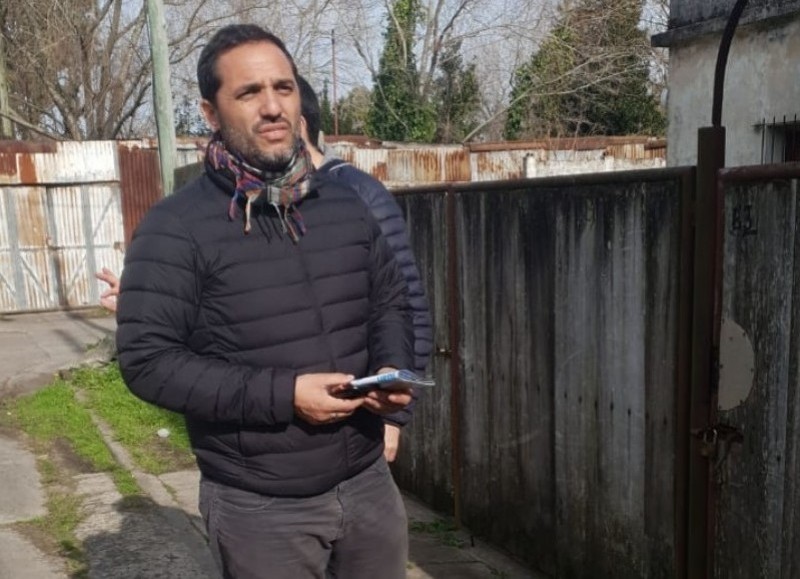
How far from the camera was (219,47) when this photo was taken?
2047mm

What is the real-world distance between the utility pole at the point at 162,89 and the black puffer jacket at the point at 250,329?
5.66 metres

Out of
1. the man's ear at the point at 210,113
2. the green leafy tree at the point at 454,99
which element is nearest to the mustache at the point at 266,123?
the man's ear at the point at 210,113

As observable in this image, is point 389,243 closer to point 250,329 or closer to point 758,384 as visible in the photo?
point 250,329

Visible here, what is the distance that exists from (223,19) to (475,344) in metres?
20.2

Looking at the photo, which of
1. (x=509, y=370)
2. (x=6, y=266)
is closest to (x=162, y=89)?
(x=509, y=370)

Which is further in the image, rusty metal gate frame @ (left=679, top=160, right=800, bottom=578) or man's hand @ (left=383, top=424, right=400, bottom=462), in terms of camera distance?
rusty metal gate frame @ (left=679, top=160, right=800, bottom=578)

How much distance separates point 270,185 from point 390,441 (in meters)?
0.90

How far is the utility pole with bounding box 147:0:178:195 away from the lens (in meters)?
7.39

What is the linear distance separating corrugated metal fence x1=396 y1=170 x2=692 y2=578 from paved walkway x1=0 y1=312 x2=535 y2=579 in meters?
0.25

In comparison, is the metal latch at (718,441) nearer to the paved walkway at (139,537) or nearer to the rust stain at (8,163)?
the paved walkway at (139,537)

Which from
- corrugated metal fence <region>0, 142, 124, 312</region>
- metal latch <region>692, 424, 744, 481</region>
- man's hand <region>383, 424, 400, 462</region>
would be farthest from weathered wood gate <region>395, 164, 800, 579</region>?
corrugated metal fence <region>0, 142, 124, 312</region>

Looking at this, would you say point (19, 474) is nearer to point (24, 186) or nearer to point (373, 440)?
point (373, 440)

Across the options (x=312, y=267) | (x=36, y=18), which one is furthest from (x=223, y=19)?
(x=312, y=267)

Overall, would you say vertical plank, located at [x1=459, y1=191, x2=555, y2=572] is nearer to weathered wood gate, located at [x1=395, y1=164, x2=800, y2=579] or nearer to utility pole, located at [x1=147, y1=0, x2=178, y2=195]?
weathered wood gate, located at [x1=395, y1=164, x2=800, y2=579]
